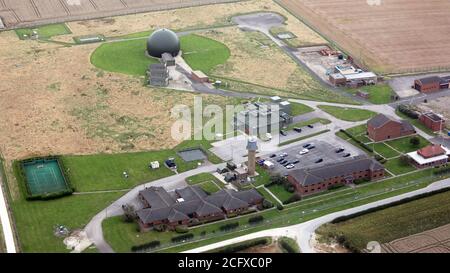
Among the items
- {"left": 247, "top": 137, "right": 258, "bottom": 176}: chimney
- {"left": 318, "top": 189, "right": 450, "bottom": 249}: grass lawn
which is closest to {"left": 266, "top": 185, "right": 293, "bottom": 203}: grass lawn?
{"left": 247, "top": 137, "right": 258, "bottom": 176}: chimney

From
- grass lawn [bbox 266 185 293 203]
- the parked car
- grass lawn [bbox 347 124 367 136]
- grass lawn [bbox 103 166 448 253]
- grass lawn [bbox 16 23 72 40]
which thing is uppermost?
Answer: grass lawn [bbox 16 23 72 40]

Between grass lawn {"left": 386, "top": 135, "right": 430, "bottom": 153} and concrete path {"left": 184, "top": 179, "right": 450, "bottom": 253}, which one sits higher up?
grass lawn {"left": 386, "top": 135, "right": 430, "bottom": 153}

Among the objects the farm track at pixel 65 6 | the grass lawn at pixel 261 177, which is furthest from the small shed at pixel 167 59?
the grass lawn at pixel 261 177

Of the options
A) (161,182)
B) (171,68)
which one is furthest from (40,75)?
(161,182)

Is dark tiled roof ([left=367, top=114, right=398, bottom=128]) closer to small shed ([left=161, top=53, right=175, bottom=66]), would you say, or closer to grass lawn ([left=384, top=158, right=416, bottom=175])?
grass lawn ([left=384, top=158, right=416, bottom=175])

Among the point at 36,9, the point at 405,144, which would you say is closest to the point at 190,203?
the point at 405,144

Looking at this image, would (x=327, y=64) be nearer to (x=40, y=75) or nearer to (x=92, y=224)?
(x=40, y=75)
